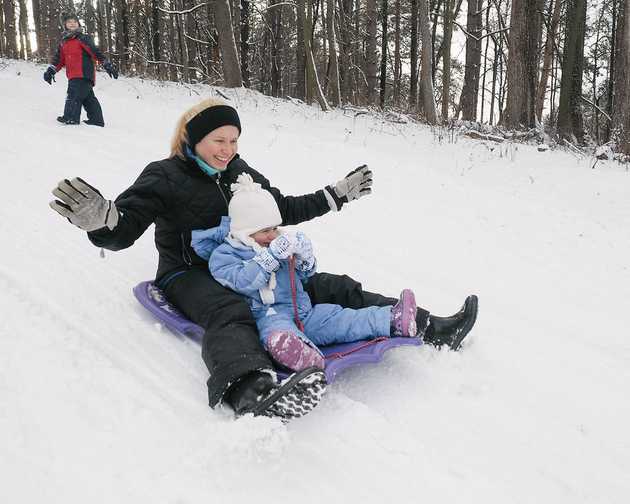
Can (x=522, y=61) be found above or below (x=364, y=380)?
above

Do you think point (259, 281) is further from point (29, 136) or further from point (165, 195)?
point (29, 136)

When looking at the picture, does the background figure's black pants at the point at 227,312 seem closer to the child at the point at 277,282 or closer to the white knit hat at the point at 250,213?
the child at the point at 277,282

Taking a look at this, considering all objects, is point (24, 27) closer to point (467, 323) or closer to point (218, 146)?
point (218, 146)

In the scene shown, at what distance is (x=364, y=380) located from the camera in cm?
215

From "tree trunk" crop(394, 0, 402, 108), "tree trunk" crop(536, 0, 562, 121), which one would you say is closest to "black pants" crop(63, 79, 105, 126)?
"tree trunk" crop(394, 0, 402, 108)

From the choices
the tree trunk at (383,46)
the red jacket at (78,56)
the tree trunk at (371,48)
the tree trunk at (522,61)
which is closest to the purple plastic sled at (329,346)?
the red jacket at (78,56)

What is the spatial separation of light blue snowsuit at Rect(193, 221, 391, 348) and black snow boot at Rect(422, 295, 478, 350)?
0.81ft

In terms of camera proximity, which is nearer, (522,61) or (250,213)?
(250,213)

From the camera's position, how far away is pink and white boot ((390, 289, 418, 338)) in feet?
7.15

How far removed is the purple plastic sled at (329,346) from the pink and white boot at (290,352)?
5cm

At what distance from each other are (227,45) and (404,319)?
10.3m

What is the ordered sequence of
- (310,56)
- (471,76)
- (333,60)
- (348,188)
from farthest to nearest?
(471,76) < (333,60) < (310,56) < (348,188)

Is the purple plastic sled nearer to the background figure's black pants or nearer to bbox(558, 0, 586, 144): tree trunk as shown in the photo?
the background figure's black pants

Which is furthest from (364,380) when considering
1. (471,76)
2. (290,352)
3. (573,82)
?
(471,76)
